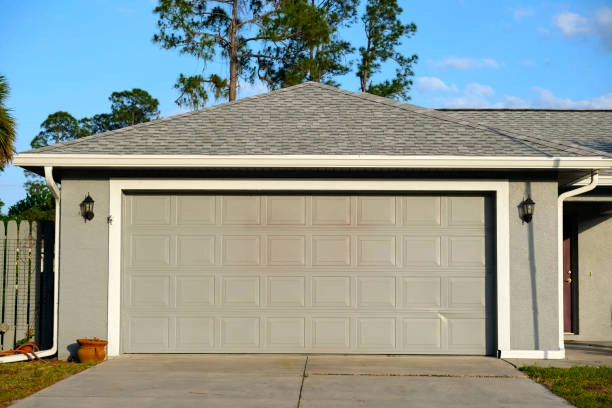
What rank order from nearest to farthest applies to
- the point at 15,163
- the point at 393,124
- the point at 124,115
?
the point at 15,163 → the point at 393,124 → the point at 124,115

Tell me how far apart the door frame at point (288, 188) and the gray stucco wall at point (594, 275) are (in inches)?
140

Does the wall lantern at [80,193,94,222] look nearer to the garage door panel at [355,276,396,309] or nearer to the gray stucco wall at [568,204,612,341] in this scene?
the garage door panel at [355,276,396,309]

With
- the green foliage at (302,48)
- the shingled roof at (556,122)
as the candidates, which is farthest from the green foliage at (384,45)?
the shingled roof at (556,122)

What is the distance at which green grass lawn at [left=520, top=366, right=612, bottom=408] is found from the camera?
24.6 feet

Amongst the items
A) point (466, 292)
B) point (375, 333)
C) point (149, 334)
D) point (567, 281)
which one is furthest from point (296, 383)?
point (567, 281)

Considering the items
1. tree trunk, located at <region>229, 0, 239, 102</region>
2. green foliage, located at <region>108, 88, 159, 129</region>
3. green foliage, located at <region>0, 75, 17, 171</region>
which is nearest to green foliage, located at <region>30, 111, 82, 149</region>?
green foliage, located at <region>108, 88, 159, 129</region>

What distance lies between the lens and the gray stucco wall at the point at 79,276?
33.4 ft

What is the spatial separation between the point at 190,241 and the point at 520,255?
4.67m

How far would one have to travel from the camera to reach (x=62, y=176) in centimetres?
1032

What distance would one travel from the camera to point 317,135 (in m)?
10.7

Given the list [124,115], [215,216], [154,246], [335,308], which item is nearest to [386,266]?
[335,308]

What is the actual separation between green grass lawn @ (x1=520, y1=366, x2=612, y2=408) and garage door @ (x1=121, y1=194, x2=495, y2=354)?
Result: 1.49 meters

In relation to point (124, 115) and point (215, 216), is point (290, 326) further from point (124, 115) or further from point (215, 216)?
point (124, 115)

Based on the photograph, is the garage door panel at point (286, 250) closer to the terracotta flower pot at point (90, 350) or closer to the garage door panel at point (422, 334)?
the garage door panel at point (422, 334)
